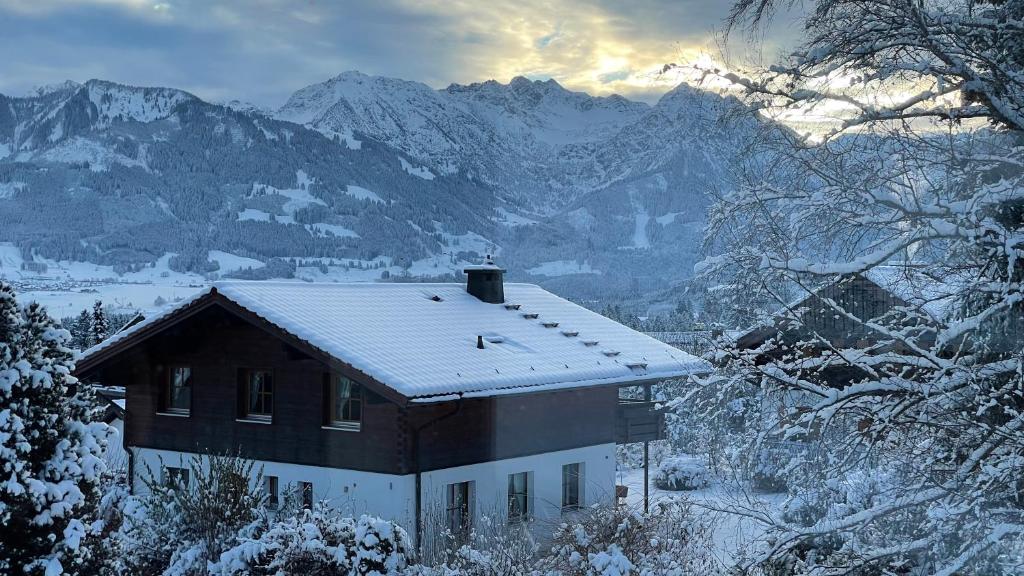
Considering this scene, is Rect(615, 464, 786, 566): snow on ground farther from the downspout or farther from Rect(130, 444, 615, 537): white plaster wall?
the downspout

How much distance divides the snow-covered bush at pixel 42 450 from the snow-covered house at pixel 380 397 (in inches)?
249

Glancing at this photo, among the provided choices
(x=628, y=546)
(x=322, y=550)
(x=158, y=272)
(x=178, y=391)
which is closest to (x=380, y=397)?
(x=322, y=550)

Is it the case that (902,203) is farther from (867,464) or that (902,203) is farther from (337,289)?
(337,289)

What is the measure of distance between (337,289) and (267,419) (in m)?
4.17

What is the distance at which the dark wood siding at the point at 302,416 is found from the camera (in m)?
17.5

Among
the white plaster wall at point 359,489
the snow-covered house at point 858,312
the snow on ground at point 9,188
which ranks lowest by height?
the white plaster wall at point 359,489

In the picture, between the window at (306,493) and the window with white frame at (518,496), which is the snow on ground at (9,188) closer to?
the window at (306,493)

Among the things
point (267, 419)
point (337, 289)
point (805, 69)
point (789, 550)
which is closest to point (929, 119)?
point (805, 69)

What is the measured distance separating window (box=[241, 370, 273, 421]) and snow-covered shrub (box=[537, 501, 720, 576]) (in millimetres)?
8524

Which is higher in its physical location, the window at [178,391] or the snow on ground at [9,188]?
the snow on ground at [9,188]

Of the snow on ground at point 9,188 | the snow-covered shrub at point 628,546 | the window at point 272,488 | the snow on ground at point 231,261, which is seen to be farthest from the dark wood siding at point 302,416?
the snow on ground at point 9,188

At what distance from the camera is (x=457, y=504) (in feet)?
59.7

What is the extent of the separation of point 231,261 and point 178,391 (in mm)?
151106

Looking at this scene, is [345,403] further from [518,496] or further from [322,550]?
[322,550]
